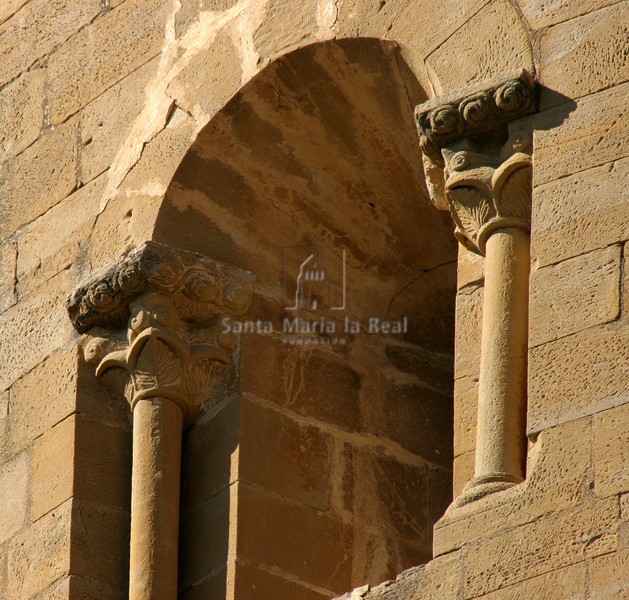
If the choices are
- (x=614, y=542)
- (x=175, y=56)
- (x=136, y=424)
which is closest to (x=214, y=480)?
(x=136, y=424)

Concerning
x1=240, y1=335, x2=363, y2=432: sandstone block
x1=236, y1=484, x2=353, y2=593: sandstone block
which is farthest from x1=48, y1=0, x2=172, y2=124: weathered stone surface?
x1=236, y1=484, x2=353, y2=593: sandstone block

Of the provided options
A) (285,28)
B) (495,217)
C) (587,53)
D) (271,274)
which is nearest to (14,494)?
(271,274)

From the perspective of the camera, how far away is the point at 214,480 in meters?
6.14

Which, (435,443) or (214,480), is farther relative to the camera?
(435,443)

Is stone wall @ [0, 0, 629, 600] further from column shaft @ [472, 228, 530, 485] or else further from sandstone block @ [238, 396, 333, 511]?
column shaft @ [472, 228, 530, 485]

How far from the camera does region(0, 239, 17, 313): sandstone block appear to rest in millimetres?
6789

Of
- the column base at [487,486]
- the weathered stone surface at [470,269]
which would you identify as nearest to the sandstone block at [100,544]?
the weathered stone surface at [470,269]

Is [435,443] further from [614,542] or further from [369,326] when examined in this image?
[614,542]

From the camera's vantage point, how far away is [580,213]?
5180 mm

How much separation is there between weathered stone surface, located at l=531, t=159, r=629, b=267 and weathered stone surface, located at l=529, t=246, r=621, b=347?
0.11 feet

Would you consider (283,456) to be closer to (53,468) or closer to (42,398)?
(53,468)

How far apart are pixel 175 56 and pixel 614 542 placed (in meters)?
2.44

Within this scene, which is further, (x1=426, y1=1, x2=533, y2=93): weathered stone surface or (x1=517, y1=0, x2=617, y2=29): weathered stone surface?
(x1=426, y1=1, x2=533, y2=93): weathered stone surface

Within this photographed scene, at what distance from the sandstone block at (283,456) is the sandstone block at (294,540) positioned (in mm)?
44
